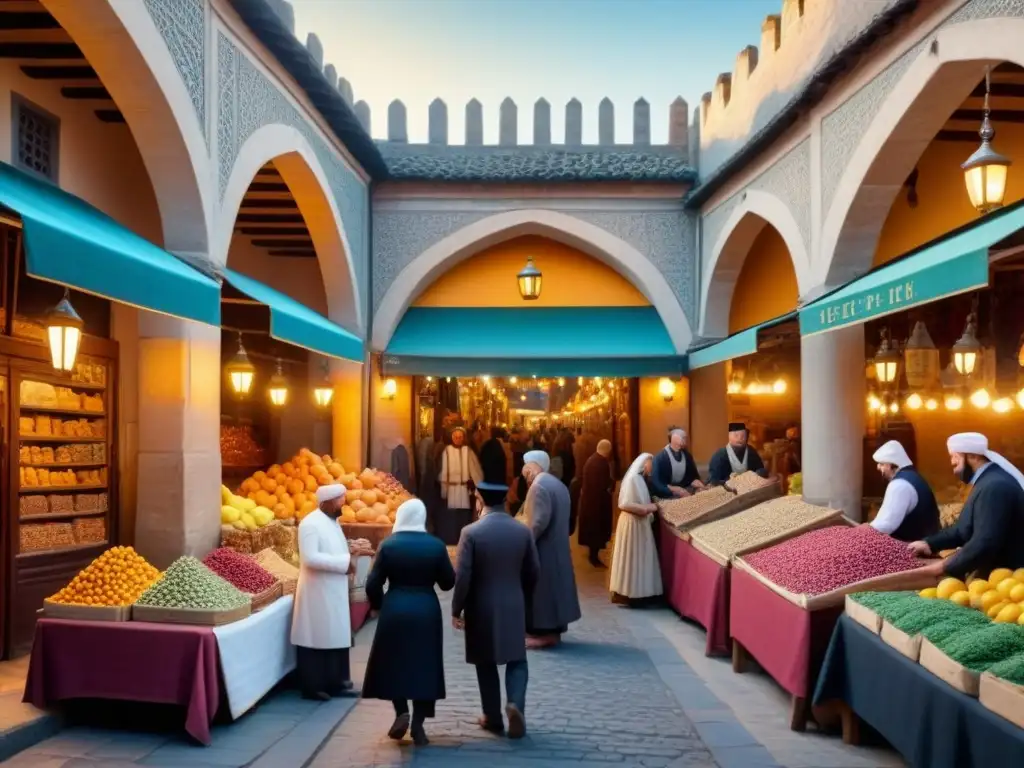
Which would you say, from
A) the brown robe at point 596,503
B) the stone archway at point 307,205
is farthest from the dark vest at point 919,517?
the brown robe at point 596,503

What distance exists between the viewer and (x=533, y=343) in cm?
1337

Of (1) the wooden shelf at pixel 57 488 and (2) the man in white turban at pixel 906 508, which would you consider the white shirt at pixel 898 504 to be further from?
(1) the wooden shelf at pixel 57 488

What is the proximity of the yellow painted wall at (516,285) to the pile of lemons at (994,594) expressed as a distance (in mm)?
9286

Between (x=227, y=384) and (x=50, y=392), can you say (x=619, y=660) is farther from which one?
(x=227, y=384)

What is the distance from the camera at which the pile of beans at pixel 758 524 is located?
23.4 ft

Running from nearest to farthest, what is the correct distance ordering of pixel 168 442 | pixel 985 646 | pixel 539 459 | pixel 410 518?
1. pixel 985 646
2. pixel 410 518
3. pixel 168 442
4. pixel 539 459

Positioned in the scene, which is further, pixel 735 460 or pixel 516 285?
pixel 516 285

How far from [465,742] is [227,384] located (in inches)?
304

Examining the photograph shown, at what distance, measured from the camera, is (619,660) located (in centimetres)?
740

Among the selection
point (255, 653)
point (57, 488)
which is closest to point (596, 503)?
point (57, 488)

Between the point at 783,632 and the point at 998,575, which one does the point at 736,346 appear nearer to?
the point at 783,632

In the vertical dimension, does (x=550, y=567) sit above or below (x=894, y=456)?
below

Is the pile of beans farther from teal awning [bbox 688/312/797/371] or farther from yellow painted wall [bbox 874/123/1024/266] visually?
yellow painted wall [bbox 874/123/1024/266]

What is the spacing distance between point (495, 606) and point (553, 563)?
7.78ft
